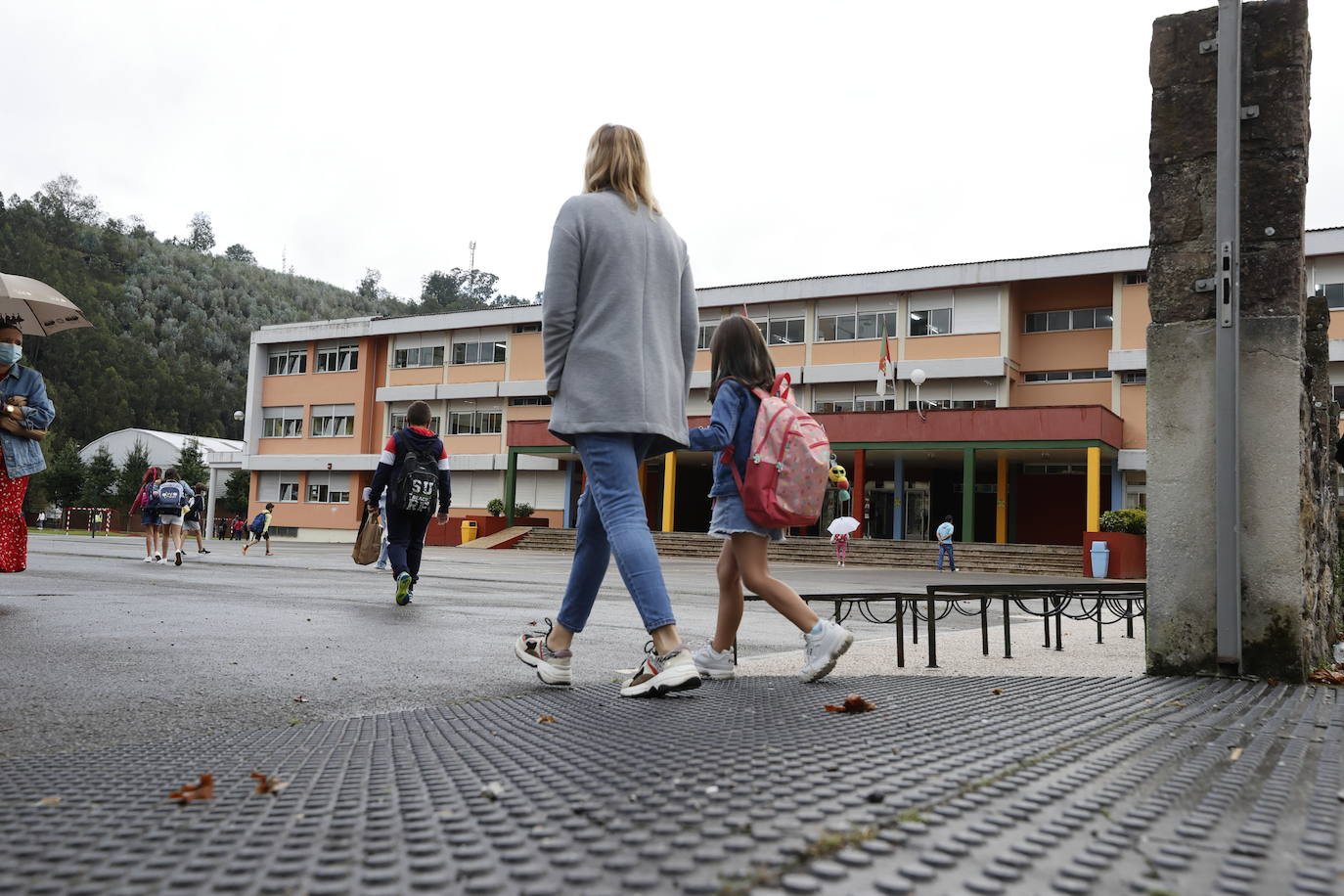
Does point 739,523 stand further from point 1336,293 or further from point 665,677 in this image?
point 1336,293

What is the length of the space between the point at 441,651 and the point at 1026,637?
4.62 m

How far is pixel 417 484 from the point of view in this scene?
30.1 feet

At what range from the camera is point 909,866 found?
1566mm

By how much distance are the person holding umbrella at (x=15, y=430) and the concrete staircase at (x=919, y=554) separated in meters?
21.8

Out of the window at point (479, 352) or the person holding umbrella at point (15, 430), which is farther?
the window at point (479, 352)

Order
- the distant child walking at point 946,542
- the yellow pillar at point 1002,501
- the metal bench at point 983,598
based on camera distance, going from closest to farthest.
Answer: the metal bench at point 983,598
the distant child walking at point 946,542
the yellow pillar at point 1002,501

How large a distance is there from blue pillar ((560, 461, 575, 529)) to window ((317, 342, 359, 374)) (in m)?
14.5

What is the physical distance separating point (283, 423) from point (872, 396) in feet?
102

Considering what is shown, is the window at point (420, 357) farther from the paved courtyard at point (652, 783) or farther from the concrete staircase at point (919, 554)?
the paved courtyard at point (652, 783)

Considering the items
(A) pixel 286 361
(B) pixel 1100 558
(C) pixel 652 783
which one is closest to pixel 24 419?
(C) pixel 652 783

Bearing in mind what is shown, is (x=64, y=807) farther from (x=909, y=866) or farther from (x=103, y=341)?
(x=103, y=341)

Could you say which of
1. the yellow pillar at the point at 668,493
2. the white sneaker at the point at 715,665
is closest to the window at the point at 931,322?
the yellow pillar at the point at 668,493

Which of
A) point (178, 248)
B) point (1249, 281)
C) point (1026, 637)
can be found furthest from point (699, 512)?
point (178, 248)

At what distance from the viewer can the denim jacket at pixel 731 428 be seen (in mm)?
4289
